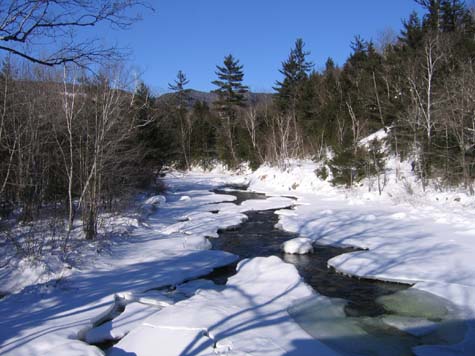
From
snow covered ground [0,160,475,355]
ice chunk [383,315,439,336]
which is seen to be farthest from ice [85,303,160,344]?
ice chunk [383,315,439,336]

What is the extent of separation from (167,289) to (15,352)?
2.90 m

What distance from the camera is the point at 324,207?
15852 millimetres

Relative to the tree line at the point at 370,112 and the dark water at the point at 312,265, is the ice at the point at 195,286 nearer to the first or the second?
the dark water at the point at 312,265

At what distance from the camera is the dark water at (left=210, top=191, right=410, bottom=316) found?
626cm

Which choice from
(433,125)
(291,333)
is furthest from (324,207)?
(291,333)

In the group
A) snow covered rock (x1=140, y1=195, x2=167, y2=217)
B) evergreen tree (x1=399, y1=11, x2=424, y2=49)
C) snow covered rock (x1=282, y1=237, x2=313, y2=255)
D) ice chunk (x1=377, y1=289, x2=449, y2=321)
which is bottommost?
ice chunk (x1=377, y1=289, x2=449, y2=321)

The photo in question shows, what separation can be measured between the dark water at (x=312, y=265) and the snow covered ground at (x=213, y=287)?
0.35 m

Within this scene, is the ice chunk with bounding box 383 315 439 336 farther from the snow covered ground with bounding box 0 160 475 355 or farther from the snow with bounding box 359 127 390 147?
the snow with bounding box 359 127 390 147

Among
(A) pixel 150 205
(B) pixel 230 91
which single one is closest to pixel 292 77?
(B) pixel 230 91

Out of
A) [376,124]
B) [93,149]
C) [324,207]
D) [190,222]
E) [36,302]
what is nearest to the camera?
[36,302]

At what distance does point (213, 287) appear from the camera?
22.4 ft

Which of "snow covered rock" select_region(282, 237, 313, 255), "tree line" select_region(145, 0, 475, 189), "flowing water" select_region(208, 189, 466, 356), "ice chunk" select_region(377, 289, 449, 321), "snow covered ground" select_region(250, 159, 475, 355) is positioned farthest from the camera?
"tree line" select_region(145, 0, 475, 189)

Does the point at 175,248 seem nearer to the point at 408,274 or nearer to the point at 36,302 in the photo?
the point at 36,302

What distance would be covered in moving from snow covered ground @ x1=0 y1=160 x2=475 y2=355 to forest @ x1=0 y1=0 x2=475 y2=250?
6.85 ft
